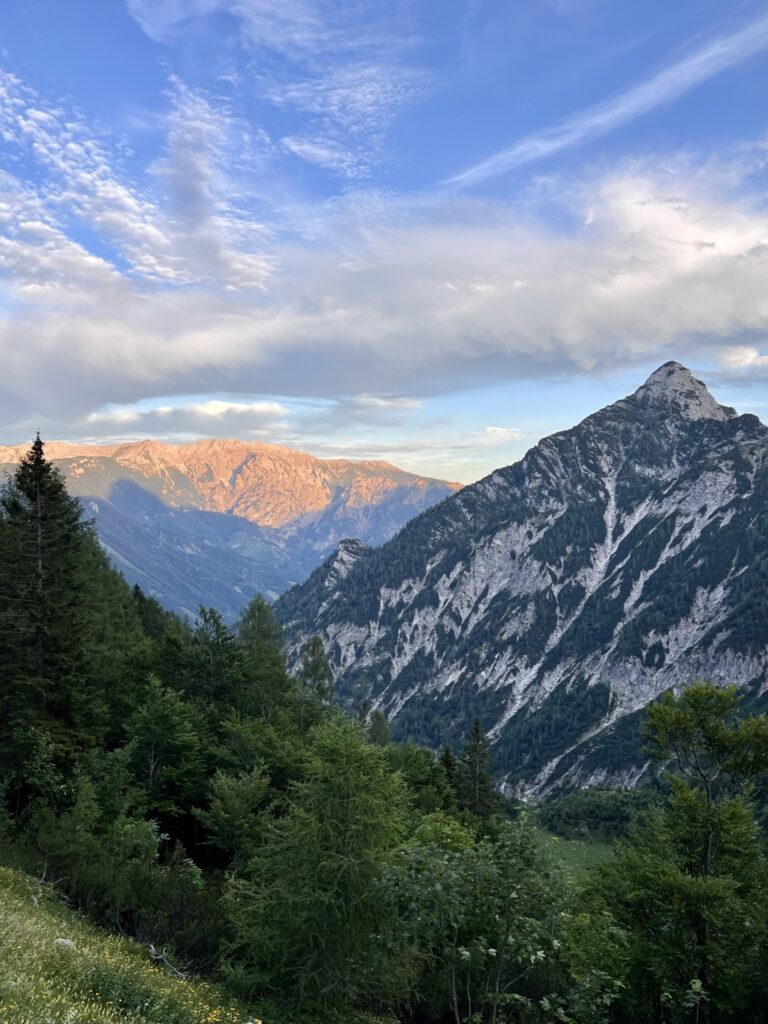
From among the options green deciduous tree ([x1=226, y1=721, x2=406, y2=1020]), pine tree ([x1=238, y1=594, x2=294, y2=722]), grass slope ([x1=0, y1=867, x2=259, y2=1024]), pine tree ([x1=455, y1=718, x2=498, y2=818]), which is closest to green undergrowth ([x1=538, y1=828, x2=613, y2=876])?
pine tree ([x1=455, y1=718, x2=498, y2=818])

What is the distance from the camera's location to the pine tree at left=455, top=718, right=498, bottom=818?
72938 millimetres

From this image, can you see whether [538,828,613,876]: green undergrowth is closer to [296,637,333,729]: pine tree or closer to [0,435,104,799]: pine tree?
[296,637,333,729]: pine tree

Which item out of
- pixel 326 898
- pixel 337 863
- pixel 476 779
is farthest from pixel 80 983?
pixel 476 779

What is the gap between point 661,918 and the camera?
24.6 m

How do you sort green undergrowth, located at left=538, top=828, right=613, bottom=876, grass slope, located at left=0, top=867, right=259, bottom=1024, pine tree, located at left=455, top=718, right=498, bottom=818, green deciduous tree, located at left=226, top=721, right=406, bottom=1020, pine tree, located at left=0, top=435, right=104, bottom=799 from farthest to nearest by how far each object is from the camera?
green undergrowth, located at left=538, top=828, right=613, bottom=876 < pine tree, located at left=455, top=718, right=498, bottom=818 < pine tree, located at left=0, top=435, right=104, bottom=799 < green deciduous tree, located at left=226, top=721, right=406, bottom=1020 < grass slope, located at left=0, top=867, right=259, bottom=1024

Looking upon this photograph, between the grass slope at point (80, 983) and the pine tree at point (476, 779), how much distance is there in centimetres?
6064

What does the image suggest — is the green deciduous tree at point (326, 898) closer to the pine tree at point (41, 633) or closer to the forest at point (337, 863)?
the forest at point (337, 863)

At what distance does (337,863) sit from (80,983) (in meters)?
7.47

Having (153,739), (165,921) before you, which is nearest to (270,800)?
(153,739)

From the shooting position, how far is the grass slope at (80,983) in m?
10.0

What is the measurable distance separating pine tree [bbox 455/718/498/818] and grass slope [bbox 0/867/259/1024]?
6064 cm

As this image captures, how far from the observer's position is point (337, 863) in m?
18.0

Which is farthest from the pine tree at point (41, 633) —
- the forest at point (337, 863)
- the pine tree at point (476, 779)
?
the pine tree at point (476, 779)

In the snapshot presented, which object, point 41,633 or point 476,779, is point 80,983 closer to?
point 41,633
